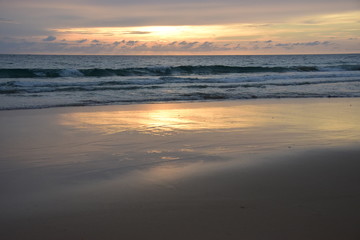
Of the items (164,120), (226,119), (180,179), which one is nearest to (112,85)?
(164,120)

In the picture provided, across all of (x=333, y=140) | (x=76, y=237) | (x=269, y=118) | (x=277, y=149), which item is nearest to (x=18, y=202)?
(x=76, y=237)

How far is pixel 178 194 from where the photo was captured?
407 centimetres

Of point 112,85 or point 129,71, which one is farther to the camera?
point 129,71

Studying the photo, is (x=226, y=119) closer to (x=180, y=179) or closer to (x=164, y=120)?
(x=164, y=120)

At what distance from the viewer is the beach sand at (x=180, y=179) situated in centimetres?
335

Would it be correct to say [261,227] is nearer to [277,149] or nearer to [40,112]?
[277,149]

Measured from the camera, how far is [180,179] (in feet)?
14.9

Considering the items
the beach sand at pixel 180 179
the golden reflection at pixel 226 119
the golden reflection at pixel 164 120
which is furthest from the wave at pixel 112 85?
the beach sand at pixel 180 179

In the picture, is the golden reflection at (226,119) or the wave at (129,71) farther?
the wave at (129,71)

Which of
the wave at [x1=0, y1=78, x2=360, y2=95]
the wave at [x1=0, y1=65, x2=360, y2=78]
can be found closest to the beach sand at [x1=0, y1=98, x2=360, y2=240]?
the wave at [x1=0, y1=78, x2=360, y2=95]

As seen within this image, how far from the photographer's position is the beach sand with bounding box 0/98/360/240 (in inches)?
132

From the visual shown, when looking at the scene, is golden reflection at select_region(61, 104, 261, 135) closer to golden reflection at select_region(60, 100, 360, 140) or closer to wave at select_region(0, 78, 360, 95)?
golden reflection at select_region(60, 100, 360, 140)

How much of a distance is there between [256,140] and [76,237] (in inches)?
166

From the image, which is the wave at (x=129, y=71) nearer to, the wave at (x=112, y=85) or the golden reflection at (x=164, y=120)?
the wave at (x=112, y=85)
